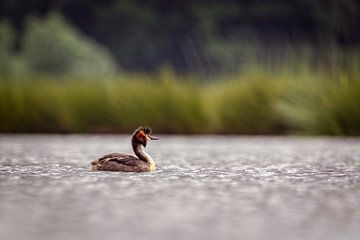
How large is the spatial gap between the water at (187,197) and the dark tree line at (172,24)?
2527 centimetres

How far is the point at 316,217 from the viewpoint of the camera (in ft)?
22.6

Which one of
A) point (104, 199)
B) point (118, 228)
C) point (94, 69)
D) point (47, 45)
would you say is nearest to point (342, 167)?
point (104, 199)

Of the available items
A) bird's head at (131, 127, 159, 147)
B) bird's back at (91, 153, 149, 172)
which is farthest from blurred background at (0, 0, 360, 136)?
bird's back at (91, 153, 149, 172)

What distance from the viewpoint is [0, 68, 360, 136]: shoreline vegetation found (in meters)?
18.6

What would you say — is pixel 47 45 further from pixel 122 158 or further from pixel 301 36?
pixel 122 158

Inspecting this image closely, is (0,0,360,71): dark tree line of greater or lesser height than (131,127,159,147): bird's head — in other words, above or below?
above

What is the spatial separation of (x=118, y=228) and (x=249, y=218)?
924mm

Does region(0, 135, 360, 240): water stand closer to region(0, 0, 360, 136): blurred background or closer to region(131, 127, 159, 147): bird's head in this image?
region(131, 127, 159, 147): bird's head

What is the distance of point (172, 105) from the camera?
19.0m

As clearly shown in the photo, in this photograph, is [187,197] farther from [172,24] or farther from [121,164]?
[172,24]

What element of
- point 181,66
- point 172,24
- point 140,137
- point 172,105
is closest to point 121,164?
point 140,137

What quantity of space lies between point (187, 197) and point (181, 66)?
32.7 m

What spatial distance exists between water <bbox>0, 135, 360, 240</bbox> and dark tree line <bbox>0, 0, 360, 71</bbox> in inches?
995

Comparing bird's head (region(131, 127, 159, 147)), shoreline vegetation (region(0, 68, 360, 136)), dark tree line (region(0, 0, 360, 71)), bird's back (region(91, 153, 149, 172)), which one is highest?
dark tree line (region(0, 0, 360, 71))
